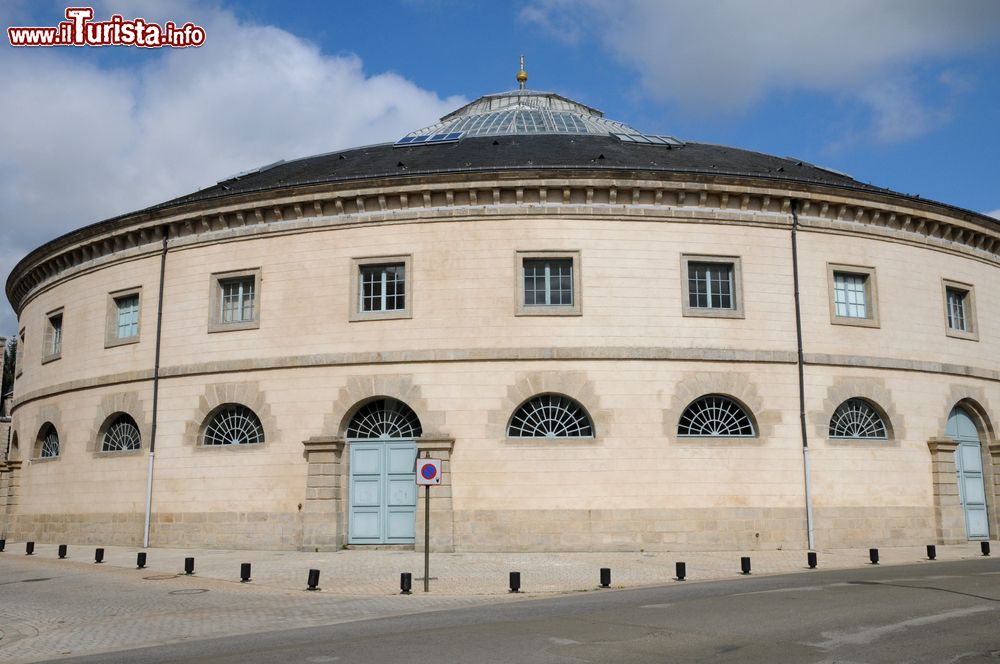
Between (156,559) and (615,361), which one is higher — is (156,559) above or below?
below

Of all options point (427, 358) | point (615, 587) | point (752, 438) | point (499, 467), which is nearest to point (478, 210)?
point (427, 358)

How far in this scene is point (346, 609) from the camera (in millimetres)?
14031

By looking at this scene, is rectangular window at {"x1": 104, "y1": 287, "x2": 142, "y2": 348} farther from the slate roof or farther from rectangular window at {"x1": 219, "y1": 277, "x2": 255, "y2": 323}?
rectangular window at {"x1": 219, "y1": 277, "x2": 255, "y2": 323}

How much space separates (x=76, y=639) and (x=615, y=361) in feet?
44.2

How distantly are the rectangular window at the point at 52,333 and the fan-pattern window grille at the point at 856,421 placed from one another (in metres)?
22.3

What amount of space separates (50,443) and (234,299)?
8.76 meters

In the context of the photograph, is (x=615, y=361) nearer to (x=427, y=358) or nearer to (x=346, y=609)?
(x=427, y=358)

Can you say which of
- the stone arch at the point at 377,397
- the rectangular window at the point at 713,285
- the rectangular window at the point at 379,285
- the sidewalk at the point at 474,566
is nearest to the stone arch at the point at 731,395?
the rectangular window at the point at 713,285

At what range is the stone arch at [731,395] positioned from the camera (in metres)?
22.3

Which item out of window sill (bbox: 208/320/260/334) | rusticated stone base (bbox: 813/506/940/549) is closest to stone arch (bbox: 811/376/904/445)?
rusticated stone base (bbox: 813/506/940/549)

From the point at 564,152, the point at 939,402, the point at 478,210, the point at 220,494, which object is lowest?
the point at 220,494

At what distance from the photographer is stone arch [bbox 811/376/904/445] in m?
23.1

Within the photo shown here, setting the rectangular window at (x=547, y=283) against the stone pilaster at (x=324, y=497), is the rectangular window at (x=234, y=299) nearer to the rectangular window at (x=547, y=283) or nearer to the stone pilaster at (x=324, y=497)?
the stone pilaster at (x=324, y=497)

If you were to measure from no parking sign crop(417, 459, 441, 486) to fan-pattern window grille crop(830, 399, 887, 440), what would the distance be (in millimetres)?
11784
